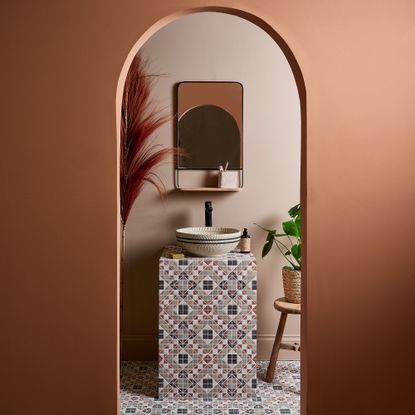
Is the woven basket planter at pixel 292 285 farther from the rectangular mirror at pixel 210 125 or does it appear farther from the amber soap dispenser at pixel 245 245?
the rectangular mirror at pixel 210 125

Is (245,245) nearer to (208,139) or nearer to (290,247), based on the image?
(290,247)

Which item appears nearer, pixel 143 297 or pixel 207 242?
pixel 207 242

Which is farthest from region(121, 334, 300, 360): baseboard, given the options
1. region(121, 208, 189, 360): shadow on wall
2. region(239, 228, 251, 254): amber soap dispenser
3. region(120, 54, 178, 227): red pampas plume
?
region(120, 54, 178, 227): red pampas plume

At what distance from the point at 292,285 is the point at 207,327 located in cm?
66

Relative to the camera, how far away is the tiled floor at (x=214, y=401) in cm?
304

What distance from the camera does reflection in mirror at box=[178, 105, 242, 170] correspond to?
12.2ft

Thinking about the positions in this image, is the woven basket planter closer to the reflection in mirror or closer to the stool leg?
the stool leg

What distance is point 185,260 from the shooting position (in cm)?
317

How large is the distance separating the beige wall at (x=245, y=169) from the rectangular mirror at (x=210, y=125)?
0.21ft

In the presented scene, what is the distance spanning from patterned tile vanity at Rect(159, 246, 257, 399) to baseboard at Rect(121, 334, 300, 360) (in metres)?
0.62

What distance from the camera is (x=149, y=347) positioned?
12.5 ft
